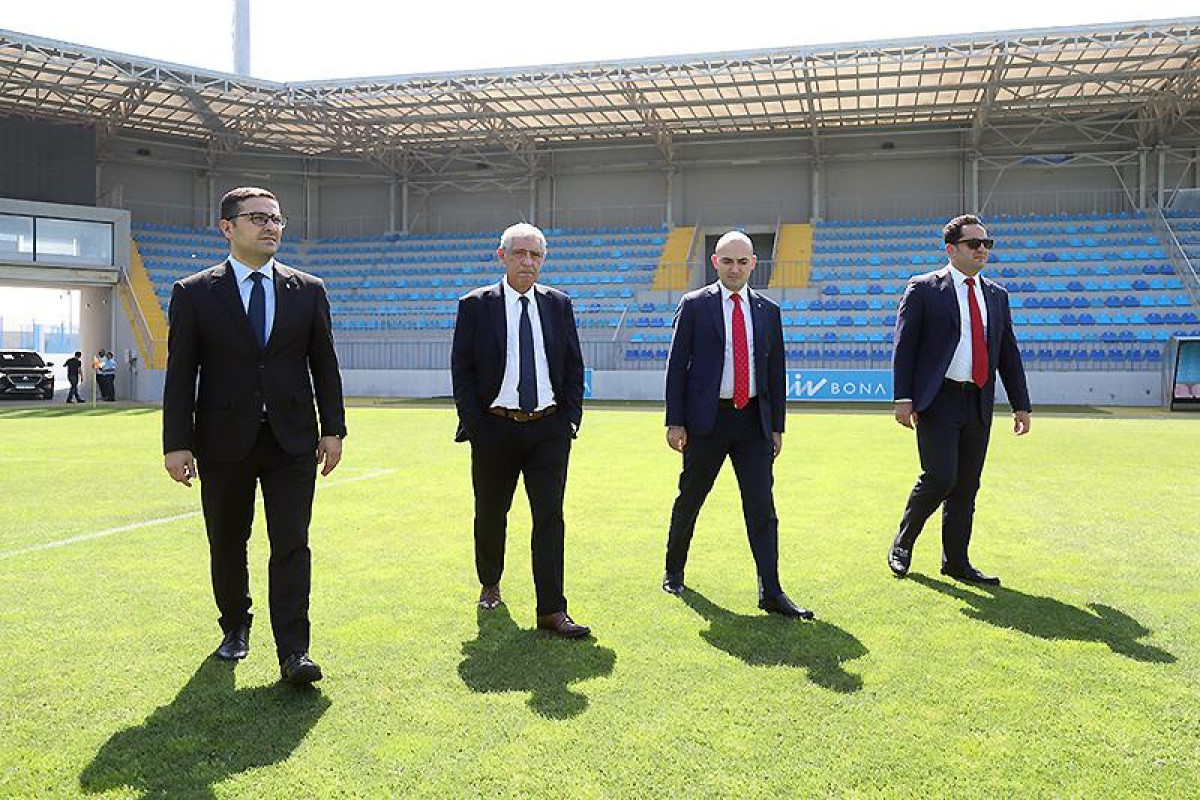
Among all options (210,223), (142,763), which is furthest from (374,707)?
(210,223)

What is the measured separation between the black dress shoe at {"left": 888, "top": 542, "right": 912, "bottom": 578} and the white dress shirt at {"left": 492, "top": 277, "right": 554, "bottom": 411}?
235 centimetres

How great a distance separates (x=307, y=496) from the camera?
3.83 metres

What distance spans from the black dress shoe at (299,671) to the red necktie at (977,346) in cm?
376

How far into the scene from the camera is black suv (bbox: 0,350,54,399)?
28.2 metres

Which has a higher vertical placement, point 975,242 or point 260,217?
point 975,242

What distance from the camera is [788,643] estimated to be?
13.7 ft

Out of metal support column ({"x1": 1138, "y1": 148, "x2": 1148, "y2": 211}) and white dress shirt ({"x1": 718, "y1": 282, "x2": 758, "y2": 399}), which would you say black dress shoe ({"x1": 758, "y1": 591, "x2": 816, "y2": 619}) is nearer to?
white dress shirt ({"x1": 718, "y1": 282, "x2": 758, "y2": 399})

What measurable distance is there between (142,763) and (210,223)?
37.4 metres

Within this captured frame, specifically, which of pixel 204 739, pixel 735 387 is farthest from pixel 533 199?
pixel 204 739

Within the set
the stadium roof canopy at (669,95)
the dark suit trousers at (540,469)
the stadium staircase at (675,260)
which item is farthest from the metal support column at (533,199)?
the dark suit trousers at (540,469)

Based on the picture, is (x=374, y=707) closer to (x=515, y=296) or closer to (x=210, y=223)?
(x=515, y=296)

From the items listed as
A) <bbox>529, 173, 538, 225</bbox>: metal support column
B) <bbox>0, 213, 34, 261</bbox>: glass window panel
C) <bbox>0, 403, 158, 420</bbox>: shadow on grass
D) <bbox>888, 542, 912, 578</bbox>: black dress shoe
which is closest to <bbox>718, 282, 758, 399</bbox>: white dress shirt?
<bbox>888, 542, 912, 578</bbox>: black dress shoe

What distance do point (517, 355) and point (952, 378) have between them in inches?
98.7

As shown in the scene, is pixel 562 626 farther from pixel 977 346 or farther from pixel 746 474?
pixel 977 346
